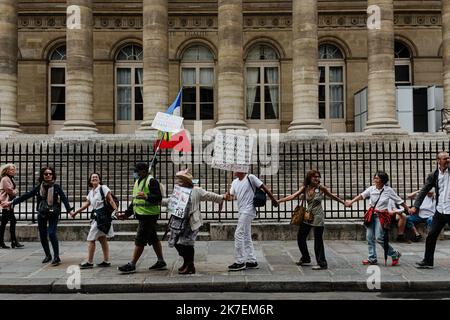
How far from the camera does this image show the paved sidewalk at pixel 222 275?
23.6 feet

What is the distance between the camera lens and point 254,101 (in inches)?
998

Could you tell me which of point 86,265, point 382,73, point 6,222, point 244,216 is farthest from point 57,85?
point 244,216

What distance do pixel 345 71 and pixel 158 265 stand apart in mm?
19469

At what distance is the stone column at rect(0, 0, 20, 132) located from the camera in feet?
63.4

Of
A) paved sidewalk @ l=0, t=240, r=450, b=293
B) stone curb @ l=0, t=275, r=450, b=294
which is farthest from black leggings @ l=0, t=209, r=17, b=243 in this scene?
stone curb @ l=0, t=275, r=450, b=294

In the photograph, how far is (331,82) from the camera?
25312 mm

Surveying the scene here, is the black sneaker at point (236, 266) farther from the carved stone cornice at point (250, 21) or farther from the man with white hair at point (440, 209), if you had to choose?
the carved stone cornice at point (250, 21)

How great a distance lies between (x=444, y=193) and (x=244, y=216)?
10.5ft

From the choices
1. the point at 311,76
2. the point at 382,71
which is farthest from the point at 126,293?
the point at 382,71

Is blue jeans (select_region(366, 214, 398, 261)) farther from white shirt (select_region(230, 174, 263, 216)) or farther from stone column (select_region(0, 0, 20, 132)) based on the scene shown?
stone column (select_region(0, 0, 20, 132))

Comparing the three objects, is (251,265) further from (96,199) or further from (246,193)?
(96,199)

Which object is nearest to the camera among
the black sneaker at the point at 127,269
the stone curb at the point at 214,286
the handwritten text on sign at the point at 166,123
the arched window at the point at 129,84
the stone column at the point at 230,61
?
the stone curb at the point at 214,286

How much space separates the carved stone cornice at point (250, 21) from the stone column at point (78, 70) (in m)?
6.33

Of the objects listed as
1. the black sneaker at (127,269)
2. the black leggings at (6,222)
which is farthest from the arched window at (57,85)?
the black sneaker at (127,269)
